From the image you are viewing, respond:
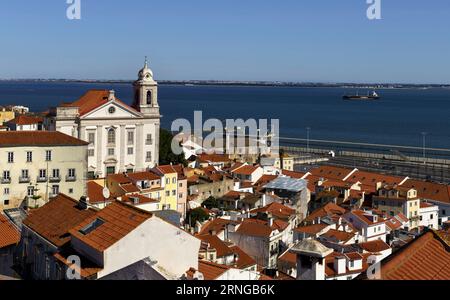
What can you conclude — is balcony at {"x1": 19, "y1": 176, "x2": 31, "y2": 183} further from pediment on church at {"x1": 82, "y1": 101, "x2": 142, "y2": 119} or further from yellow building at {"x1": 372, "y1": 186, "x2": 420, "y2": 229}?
yellow building at {"x1": 372, "y1": 186, "x2": 420, "y2": 229}

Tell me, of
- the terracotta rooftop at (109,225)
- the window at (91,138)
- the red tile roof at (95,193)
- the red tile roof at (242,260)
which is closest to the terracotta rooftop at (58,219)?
the terracotta rooftop at (109,225)

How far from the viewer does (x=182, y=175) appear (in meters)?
21.6

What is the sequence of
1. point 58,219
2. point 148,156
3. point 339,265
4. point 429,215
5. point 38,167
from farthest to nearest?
point 148,156 → point 429,215 → point 38,167 → point 339,265 → point 58,219

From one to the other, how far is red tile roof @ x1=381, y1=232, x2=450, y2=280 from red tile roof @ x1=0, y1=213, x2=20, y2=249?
631cm

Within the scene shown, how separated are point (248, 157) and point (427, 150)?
933 inches

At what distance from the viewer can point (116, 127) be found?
2653cm

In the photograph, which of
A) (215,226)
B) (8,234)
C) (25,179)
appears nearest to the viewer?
(8,234)

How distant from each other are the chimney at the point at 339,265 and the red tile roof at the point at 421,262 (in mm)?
7478

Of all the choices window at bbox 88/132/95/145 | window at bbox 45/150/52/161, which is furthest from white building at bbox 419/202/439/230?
window at bbox 88/132/95/145

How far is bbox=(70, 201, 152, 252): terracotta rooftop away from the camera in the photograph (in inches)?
275

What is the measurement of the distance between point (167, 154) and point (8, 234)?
20514 millimetres

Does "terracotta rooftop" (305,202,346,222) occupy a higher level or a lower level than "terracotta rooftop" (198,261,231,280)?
lower

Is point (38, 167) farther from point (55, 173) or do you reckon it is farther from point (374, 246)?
point (374, 246)

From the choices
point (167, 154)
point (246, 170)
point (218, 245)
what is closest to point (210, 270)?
point (218, 245)
